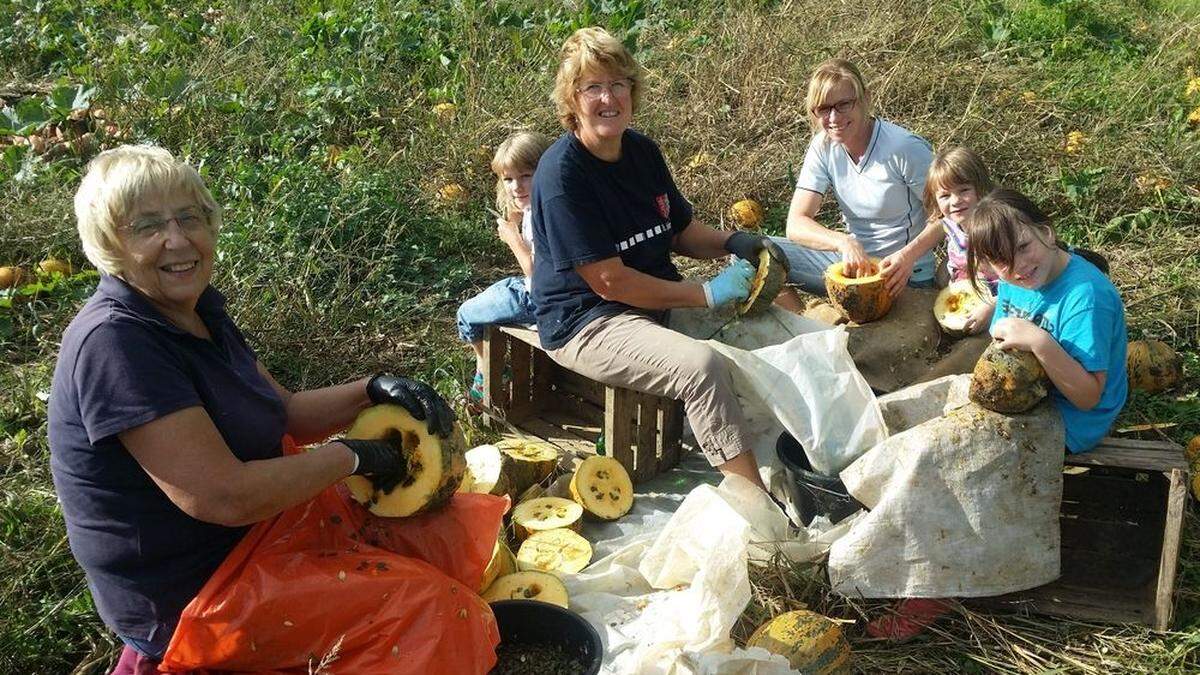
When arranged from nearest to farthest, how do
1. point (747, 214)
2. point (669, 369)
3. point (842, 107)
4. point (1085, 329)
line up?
point (1085, 329) < point (669, 369) < point (842, 107) < point (747, 214)

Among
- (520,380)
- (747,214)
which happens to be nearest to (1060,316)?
(520,380)

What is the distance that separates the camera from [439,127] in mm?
6855

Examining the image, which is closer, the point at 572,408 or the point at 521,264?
the point at 521,264

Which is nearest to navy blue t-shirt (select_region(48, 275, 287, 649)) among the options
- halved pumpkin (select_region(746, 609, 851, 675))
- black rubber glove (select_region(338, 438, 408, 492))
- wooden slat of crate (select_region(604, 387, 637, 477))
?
black rubber glove (select_region(338, 438, 408, 492))

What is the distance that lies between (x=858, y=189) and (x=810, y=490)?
159cm

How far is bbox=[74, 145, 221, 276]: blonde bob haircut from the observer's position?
8.08 ft

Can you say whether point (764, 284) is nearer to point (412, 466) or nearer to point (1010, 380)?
point (1010, 380)

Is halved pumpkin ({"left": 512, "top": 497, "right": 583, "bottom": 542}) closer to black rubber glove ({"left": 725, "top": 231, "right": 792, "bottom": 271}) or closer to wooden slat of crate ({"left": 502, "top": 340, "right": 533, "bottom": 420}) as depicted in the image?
wooden slat of crate ({"left": 502, "top": 340, "right": 533, "bottom": 420})

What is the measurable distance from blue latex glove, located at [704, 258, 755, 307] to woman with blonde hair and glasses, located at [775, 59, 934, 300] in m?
0.49

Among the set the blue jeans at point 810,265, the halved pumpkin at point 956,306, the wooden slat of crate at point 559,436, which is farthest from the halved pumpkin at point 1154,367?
the wooden slat of crate at point 559,436

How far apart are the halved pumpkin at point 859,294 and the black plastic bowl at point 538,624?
6.01 ft

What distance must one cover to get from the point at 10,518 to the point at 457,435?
1.72 metres

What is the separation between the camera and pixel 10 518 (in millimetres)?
3658

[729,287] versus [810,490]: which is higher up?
[729,287]
